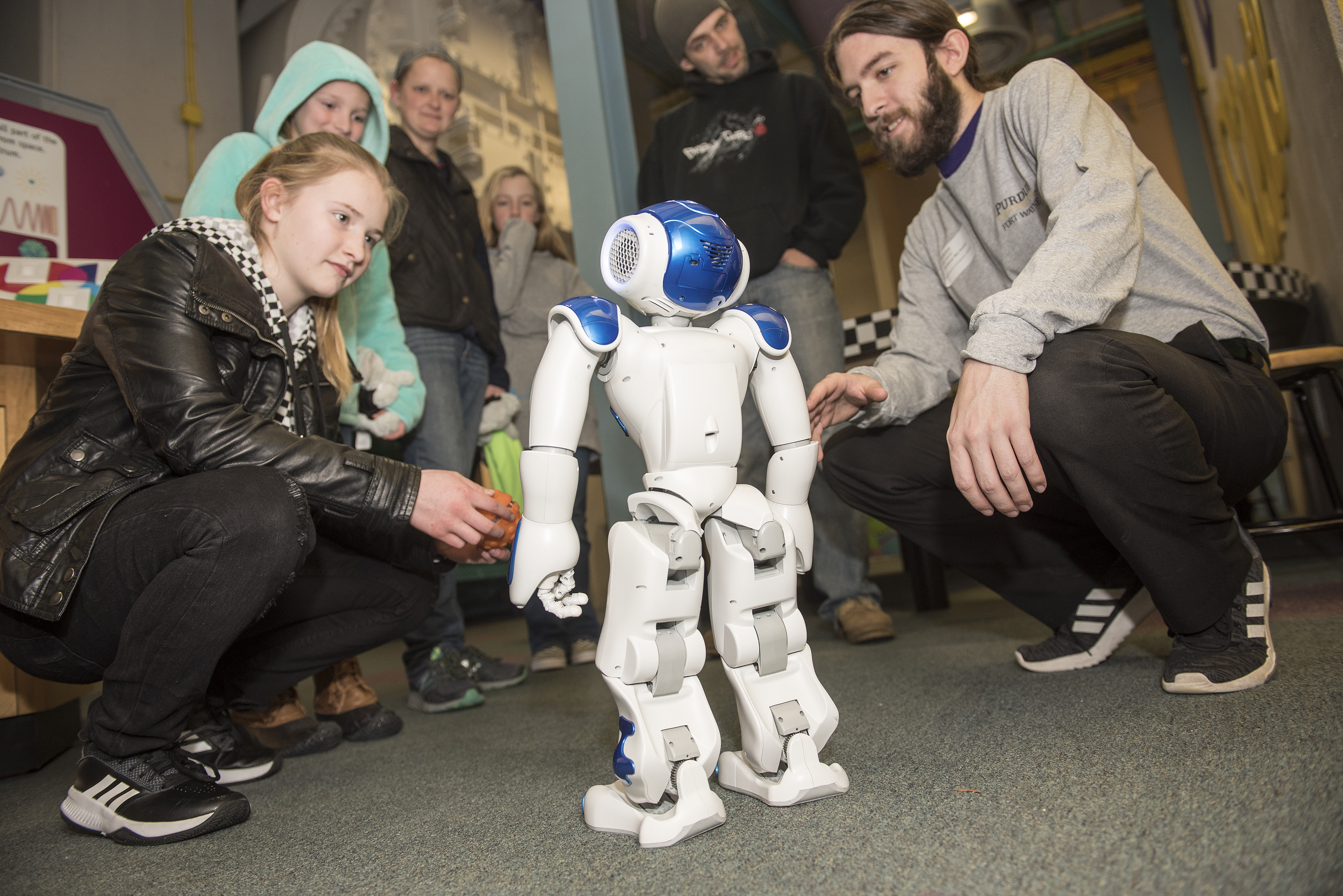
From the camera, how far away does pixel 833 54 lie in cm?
159

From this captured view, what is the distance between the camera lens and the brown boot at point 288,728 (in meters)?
1.55

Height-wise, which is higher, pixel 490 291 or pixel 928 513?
pixel 490 291

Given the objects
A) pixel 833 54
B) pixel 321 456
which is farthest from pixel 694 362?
pixel 833 54

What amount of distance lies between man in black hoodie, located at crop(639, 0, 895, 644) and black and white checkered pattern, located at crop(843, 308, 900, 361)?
562 millimetres

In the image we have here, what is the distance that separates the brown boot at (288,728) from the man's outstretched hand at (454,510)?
70cm

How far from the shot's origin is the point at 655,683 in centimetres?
97

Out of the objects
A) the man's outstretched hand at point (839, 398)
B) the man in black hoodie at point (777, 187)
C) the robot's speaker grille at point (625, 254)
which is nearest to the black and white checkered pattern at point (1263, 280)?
the man in black hoodie at point (777, 187)

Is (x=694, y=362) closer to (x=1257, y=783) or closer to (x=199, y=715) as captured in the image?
(x=1257, y=783)

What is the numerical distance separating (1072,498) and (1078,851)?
26.3 inches

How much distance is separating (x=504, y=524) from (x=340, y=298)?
86 cm

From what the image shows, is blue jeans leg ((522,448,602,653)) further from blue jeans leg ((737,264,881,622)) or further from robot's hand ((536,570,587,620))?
robot's hand ((536,570,587,620))

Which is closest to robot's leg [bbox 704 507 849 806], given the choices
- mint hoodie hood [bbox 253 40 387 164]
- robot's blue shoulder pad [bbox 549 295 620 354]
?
robot's blue shoulder pad [bbox 549 295 620 354]

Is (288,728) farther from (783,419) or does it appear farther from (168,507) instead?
(783,419)

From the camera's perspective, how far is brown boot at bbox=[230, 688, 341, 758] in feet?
5.08
